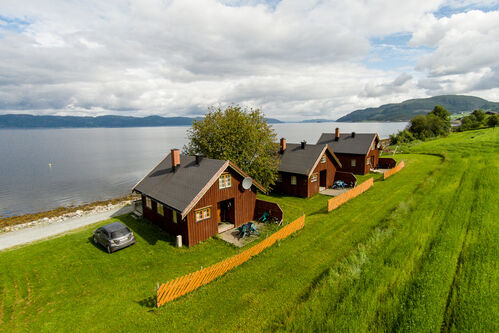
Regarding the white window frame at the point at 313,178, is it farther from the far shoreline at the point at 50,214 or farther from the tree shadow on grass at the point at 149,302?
the far shoreline at the point at 50,214

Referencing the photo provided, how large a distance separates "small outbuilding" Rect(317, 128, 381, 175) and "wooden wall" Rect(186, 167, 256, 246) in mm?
26148

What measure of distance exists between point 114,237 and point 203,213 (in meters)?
6.93

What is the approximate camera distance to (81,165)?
77312mm

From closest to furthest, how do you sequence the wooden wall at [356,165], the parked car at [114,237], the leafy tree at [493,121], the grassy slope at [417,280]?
the grassy slope at [417,280], the parked car at [114,237], the wooden wall at [356,165], the leafy tree at [493,121]

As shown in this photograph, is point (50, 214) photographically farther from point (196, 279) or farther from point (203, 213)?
point (196, 279)

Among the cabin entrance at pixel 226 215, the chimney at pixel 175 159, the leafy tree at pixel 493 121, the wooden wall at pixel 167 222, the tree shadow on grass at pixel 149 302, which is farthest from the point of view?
the leafy tree at pixel 493 121

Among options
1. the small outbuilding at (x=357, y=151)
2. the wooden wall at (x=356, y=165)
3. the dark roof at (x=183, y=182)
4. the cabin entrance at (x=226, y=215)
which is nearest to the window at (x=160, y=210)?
the dark roof at (x=183, y=182)

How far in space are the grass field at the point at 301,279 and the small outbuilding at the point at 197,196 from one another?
1.51m

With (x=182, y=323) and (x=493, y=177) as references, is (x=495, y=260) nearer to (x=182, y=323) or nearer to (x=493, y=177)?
(x=182, y=323)

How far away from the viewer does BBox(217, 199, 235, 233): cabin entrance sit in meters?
22.5

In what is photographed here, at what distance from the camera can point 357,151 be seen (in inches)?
1668

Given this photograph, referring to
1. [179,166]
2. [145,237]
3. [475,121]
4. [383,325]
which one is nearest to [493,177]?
[383,325]

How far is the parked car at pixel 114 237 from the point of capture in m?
18.7

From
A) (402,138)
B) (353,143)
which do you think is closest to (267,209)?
(353,143)
